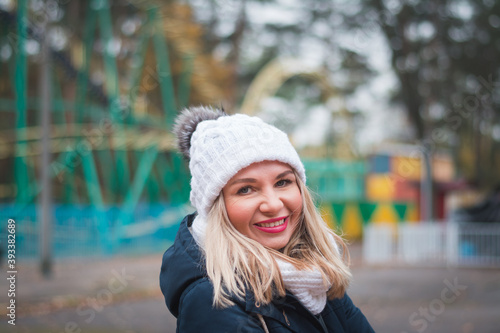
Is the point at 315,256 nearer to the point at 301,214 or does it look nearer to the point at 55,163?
the point at 301,214

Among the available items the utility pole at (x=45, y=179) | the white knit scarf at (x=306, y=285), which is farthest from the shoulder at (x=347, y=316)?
the utility pole at (x=45, y=179)

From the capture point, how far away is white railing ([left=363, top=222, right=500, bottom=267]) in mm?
13008

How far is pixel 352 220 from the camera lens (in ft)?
71.6

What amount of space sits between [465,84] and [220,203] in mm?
16088

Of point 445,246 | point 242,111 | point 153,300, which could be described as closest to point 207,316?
point 153,300

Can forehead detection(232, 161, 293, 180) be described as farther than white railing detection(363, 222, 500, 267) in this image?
No

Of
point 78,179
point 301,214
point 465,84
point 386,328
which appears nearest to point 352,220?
point 465,84

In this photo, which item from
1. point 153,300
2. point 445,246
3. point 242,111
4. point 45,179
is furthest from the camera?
point 242,111

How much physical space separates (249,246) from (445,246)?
12564 millimetres

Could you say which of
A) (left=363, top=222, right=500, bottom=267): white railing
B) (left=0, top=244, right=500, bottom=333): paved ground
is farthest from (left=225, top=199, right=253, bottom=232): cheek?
(left=363, top=222, right=500, bottom=267): white railing

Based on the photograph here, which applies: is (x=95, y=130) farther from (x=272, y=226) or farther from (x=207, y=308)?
(x=207, y=308)

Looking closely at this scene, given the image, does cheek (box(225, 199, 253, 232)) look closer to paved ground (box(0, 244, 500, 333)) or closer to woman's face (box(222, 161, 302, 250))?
woman's face (box(222, 161, 302, 250))

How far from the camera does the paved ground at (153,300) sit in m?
6.34

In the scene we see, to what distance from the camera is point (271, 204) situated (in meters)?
1.78
